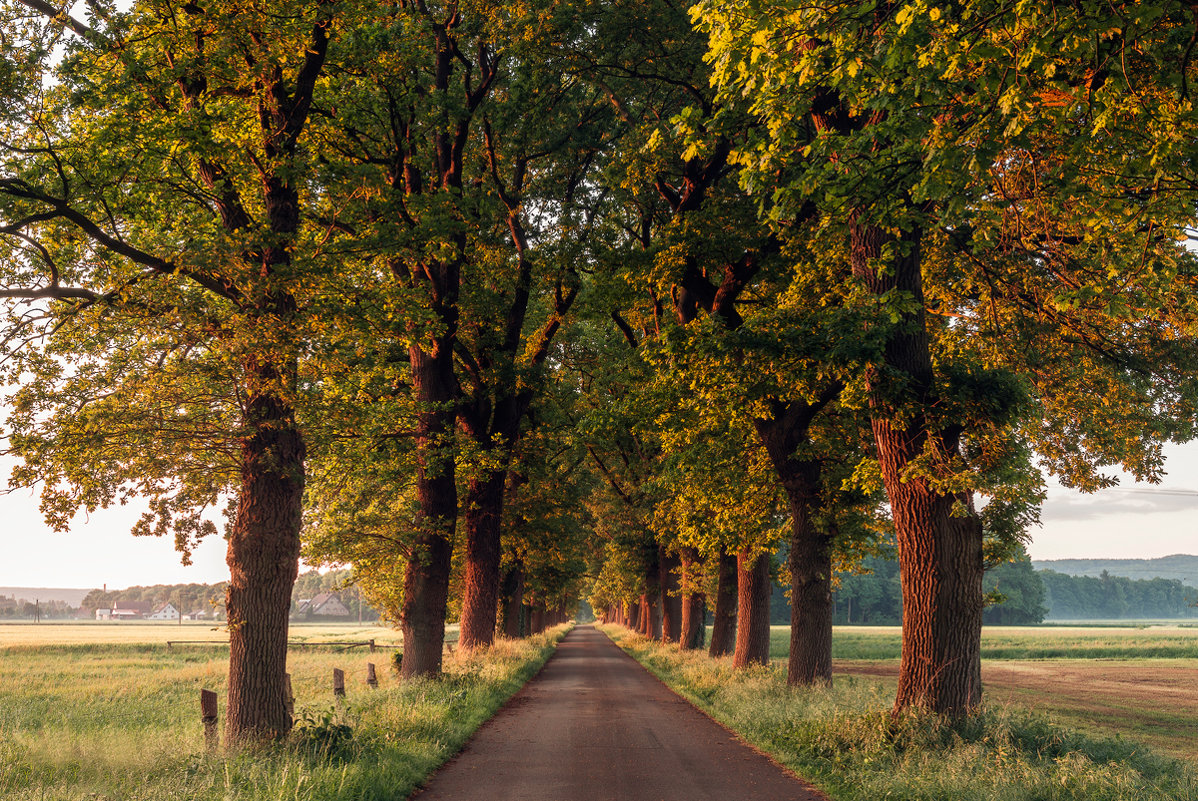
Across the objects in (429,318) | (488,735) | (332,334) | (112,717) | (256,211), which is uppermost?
(256,211)

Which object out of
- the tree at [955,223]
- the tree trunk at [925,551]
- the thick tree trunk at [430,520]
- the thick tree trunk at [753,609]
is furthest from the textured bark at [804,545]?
the thick tree trunk at [430,520]

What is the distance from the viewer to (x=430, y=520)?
1695 centimetres

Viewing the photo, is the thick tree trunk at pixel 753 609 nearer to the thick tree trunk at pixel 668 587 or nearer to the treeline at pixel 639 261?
the treeline at pixel 639 261

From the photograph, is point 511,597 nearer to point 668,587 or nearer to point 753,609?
point 668,587

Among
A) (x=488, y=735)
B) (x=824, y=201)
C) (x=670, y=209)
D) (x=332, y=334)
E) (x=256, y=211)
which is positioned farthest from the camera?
(x=670, y=209)

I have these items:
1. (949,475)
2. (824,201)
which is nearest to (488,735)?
(949,475)

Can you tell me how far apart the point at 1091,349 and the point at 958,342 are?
2.14 metres

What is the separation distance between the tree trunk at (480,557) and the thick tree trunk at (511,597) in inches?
508

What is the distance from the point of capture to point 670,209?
63.3ft

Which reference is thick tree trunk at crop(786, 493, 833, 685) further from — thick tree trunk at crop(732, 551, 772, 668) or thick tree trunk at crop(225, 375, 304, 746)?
thick tree trunk at crop(225, 375, 304, 746)

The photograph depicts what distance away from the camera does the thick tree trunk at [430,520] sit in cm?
1681

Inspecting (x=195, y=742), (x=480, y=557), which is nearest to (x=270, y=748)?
(x=195, y=742)

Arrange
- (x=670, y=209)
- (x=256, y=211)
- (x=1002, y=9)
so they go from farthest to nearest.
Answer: (x=670, y=209) → (x=256, y=211) → (x=1002, y=9)

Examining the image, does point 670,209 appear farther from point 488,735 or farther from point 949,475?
point 488,735
